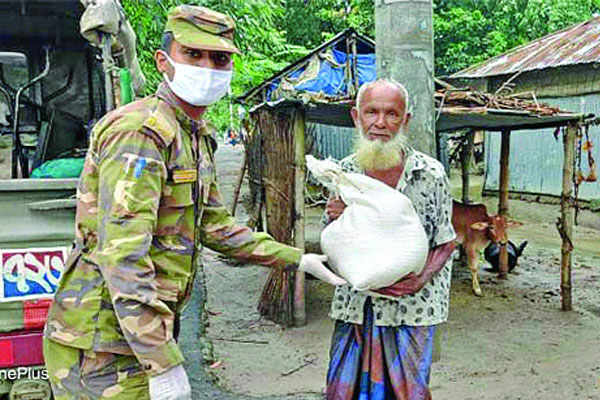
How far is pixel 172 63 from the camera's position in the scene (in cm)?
199

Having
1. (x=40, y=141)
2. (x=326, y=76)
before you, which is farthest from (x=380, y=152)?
(x=326, y=76)

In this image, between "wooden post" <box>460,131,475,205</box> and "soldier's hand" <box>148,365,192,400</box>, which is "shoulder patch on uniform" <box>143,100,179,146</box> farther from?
"wooden post" <box>460,131,475,205</box>

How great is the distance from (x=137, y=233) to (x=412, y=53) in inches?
111

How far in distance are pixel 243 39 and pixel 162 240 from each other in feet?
23.9

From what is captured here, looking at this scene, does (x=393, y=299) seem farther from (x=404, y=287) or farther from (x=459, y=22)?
(x=459, y=22)

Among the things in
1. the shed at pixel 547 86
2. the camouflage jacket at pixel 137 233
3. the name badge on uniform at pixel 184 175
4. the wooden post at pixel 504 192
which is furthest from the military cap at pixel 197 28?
the shed at pixel 547 86

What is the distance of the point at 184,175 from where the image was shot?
1.93 metres

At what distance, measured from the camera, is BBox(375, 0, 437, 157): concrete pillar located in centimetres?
408

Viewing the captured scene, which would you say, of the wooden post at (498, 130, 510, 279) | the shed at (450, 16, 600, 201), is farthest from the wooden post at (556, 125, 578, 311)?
the shed at (450, 16, 600, 201)

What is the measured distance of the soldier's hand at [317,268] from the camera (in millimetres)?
2405

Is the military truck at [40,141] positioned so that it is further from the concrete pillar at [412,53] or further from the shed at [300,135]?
the shed at [300,135]

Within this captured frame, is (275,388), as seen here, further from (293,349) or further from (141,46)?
(141,46)

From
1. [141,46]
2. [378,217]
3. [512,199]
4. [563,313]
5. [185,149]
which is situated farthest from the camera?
[512,199]

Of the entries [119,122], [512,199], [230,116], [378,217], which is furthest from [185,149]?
[230,116]
